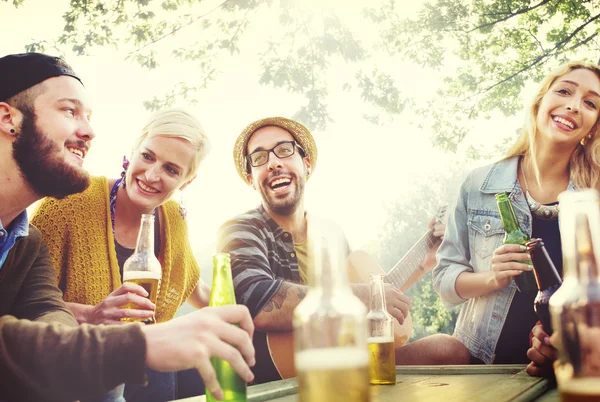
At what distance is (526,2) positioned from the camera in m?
4.02

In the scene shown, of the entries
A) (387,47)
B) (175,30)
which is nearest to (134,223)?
(175,30)

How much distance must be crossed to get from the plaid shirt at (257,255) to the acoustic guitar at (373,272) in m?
0.21

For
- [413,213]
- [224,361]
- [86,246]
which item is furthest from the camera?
[413,213]

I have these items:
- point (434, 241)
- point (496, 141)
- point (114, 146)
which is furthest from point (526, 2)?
point (114, 146)

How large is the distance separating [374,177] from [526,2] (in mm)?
2553

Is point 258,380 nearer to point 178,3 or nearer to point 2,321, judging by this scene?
point 2,321

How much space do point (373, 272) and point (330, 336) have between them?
7.08 feet

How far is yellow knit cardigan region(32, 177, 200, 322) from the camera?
1.85 meters

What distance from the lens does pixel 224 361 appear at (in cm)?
108

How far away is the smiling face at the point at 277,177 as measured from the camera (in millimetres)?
2529

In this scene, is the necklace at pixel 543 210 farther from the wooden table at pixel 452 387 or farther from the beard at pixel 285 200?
the beard at pixel 285 200

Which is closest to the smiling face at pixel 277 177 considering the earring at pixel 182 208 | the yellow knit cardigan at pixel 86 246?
the earring at pixel 182 208

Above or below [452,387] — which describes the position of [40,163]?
above

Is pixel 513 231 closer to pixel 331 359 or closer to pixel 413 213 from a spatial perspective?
pixel 331 359
